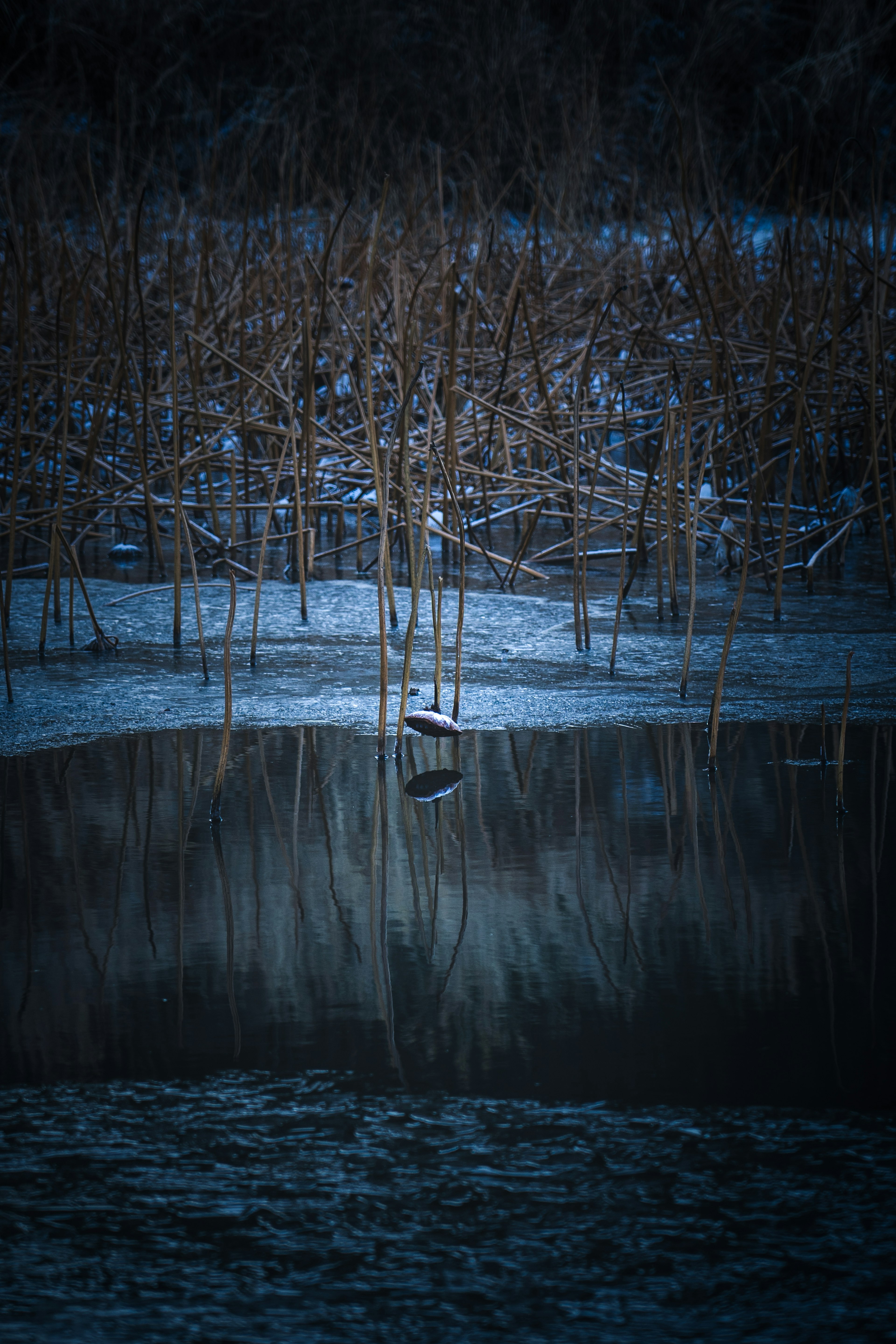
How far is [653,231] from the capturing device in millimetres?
6379

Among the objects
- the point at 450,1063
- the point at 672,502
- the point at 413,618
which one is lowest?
the point at 450,1063

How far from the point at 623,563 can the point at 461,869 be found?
1329mm

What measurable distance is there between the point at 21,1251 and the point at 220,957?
0.49m

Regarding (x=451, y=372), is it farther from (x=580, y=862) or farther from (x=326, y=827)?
(x=580, y=862)

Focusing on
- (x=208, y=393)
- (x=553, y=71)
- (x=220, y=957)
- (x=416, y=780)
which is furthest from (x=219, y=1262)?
(x=553, y=71)

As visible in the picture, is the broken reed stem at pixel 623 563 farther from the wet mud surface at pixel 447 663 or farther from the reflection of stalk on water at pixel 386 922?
the reflection of stalk on water at pixel 386 922

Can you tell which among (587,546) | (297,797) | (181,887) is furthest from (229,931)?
(587,546)

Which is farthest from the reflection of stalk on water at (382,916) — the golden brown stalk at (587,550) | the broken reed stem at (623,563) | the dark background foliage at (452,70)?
the dark background foliage at (452,70)

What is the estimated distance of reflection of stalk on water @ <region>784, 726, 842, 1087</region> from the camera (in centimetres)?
117

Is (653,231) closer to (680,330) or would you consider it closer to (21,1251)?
(680,330)

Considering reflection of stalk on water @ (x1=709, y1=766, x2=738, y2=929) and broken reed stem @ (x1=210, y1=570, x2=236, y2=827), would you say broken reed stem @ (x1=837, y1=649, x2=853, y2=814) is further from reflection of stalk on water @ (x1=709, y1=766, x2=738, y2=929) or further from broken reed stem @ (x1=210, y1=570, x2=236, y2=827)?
broken reed stem @ (x1=210, y1=570, x2=236, y2=827)

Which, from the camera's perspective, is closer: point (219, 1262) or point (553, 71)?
point (219, 1262)

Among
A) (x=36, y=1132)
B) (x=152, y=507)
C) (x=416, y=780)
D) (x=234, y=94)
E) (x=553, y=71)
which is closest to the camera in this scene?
(x=36, y=1132)

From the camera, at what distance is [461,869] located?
1637mm
